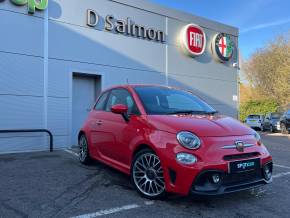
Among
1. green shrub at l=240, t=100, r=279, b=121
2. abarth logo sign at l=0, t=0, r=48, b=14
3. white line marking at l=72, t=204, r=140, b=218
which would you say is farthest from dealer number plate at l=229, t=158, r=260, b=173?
green shrub at l=240, t=100, r=279, b=121

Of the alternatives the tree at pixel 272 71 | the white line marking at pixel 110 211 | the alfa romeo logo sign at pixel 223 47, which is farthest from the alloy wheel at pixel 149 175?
the tree at pixel 272 71

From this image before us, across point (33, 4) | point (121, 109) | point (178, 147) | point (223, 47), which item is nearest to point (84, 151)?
point (121, 109)

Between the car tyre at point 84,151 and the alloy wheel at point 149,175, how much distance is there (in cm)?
225

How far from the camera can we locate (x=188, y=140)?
424cm

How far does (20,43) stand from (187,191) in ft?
23.2

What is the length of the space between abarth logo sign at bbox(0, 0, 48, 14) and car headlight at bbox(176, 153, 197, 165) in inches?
279

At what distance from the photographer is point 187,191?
4.11 metres

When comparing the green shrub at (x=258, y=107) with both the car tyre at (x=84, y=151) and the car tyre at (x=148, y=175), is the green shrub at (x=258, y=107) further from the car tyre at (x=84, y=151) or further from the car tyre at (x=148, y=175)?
the car tyre at (x=148, y=175)

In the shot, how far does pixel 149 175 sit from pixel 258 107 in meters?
29.8

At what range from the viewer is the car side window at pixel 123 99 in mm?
5258

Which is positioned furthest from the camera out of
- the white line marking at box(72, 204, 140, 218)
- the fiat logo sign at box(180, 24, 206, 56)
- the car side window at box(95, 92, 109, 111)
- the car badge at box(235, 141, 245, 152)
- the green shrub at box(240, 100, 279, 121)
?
the green shrub at box(240, 100, 279, 121)

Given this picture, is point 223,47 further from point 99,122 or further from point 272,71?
point 272,71

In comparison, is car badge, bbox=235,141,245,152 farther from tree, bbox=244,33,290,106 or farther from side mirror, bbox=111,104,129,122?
tree, bbox=244,33,290,106

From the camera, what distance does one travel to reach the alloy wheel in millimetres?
4453
